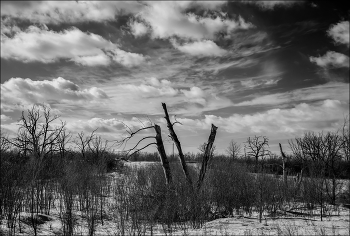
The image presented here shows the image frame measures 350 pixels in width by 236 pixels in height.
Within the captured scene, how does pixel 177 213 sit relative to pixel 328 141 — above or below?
below

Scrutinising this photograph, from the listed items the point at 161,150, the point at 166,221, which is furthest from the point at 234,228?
the point at 161,150

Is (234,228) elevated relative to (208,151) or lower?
lower

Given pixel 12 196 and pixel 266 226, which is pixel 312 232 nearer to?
pixel 266 226

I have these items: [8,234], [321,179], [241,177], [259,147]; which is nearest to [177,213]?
[241,177]

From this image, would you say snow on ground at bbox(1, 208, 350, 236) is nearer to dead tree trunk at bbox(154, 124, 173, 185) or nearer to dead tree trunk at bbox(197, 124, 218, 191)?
dead tree trunk at bbox(197, 124, 218, 191)

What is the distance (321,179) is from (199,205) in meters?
7.31

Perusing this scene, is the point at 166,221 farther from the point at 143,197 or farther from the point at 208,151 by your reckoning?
the point at 208,151

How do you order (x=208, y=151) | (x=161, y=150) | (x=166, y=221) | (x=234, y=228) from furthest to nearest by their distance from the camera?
(x=208, y=151), (x=161, y=150), (x=166, y=221), (x=234, y=228)

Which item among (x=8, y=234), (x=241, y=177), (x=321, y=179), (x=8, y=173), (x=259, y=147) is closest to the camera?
(x=8, y=234)

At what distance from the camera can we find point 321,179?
15102 mm

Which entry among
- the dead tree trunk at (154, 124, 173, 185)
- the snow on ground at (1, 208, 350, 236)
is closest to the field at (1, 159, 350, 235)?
the snow on ground at (1, 208, 350, 236)

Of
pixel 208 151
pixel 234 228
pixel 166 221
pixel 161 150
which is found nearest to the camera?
pixel 234 228

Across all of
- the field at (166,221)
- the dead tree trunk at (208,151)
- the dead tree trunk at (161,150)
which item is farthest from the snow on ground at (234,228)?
the dead tree trunk at (161,150)

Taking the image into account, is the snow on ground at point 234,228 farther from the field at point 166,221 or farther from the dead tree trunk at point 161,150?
the dead tree trunk at point 161,150
